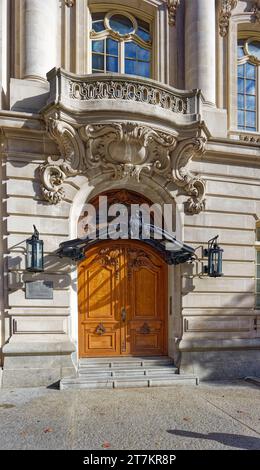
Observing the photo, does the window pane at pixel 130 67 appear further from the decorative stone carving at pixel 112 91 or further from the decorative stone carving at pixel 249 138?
the decorative stone carving at pixel 249 138

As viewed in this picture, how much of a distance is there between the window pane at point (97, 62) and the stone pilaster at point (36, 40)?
1611mm

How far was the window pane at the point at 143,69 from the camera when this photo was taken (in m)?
11.7

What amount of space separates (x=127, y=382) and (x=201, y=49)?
9128 mm

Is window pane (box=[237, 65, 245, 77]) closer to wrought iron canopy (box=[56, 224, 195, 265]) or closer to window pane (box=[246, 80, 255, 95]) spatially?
window pane (box=[246, 80, 255, 95])

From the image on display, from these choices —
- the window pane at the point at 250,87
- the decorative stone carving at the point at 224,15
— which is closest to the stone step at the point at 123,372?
the window pane at the point at 250,87

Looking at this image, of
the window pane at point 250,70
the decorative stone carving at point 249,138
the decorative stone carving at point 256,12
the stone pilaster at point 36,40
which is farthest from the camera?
the window pane at point 250,70

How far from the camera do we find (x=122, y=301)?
10094 mm

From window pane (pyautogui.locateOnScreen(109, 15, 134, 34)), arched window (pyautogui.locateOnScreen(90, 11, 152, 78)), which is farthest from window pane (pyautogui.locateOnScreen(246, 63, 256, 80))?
window pane (pyautogui.locateOnScreen(109, 15, 134, 34))

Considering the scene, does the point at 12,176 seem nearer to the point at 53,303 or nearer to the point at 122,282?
the point at 53,303

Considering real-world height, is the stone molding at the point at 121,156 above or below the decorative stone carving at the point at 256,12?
below

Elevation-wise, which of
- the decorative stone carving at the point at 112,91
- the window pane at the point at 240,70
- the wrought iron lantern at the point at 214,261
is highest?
the window pane at the point at 240,70

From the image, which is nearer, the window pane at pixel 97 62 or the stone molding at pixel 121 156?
the stone molding at pixel 121 156

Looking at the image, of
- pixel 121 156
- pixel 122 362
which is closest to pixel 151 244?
pixel 121 156

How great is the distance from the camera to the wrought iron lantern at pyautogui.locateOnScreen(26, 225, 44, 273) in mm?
8758
